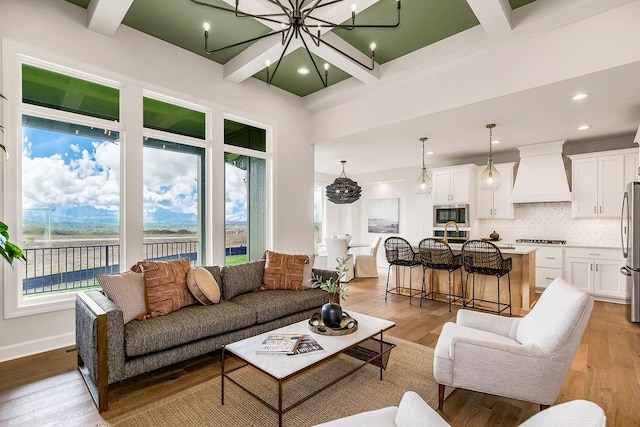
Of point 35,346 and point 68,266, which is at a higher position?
point 68,266

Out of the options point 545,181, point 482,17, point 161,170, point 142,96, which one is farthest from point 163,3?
point 545,181

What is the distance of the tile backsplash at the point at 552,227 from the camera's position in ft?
17.9

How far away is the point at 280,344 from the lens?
216cm

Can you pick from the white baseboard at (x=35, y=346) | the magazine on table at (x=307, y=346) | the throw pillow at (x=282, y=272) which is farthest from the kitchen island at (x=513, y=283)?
the white baseboard at (x=35, y=346)

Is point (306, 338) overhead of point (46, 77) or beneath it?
beneath

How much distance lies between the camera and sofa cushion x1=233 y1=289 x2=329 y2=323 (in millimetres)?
3091

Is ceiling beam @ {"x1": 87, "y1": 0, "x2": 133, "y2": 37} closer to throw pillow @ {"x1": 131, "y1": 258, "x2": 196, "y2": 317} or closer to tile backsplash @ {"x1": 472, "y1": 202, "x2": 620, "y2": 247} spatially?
throw pillow @ {"x1": 131, "y1": 258, "x2": 196, "y2": 317}

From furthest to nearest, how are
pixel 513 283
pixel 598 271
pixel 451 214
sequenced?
1. pixel 451 214
2. pixel 598 271
3. pixel 513 283

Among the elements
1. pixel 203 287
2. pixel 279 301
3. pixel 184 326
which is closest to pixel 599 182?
pixel 279 301

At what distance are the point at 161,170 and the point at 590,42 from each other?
458 cm

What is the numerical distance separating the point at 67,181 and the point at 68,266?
2.89ft

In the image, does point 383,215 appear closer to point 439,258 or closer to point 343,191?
point 343,191

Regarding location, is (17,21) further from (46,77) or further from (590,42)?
(590,42)

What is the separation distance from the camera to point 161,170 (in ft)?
12.7
